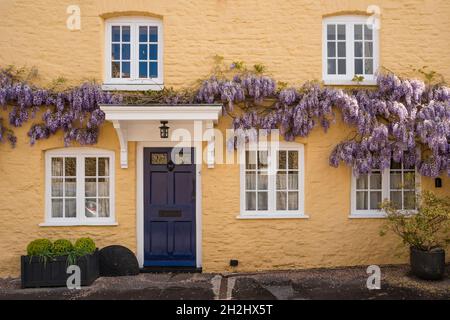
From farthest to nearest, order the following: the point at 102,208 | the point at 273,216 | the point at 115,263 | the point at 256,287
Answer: the point at 102,208, the point at 273,216, the point at 115,263, the point at 256,287

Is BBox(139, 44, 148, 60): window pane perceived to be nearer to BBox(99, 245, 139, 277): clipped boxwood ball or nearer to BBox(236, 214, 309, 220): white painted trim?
BBox(236, 214, 309, 220): white painted trim

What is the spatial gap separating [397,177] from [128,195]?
545cm

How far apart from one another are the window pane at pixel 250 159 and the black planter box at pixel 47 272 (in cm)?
354

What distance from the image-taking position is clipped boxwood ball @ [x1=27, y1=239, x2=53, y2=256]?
766 centimetres

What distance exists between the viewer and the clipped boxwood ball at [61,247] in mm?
7727

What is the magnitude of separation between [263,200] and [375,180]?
233 centimetres

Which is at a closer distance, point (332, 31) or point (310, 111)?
point (310, 111)

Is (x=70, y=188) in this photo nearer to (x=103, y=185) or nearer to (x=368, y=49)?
(x=103, y=185)

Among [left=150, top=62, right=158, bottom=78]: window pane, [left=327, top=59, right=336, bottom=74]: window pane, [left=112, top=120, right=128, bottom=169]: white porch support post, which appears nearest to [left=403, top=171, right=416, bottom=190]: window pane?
[left=327, top=59, right=336, bottom=74]: window pane

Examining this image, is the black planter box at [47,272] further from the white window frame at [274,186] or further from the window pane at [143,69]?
the window pane at [143,69]

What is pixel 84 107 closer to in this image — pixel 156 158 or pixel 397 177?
pixel 156 158

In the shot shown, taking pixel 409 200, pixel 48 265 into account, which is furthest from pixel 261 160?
pixel 48 265

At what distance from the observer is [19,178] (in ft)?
27.9

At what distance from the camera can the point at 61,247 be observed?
7.78 m
